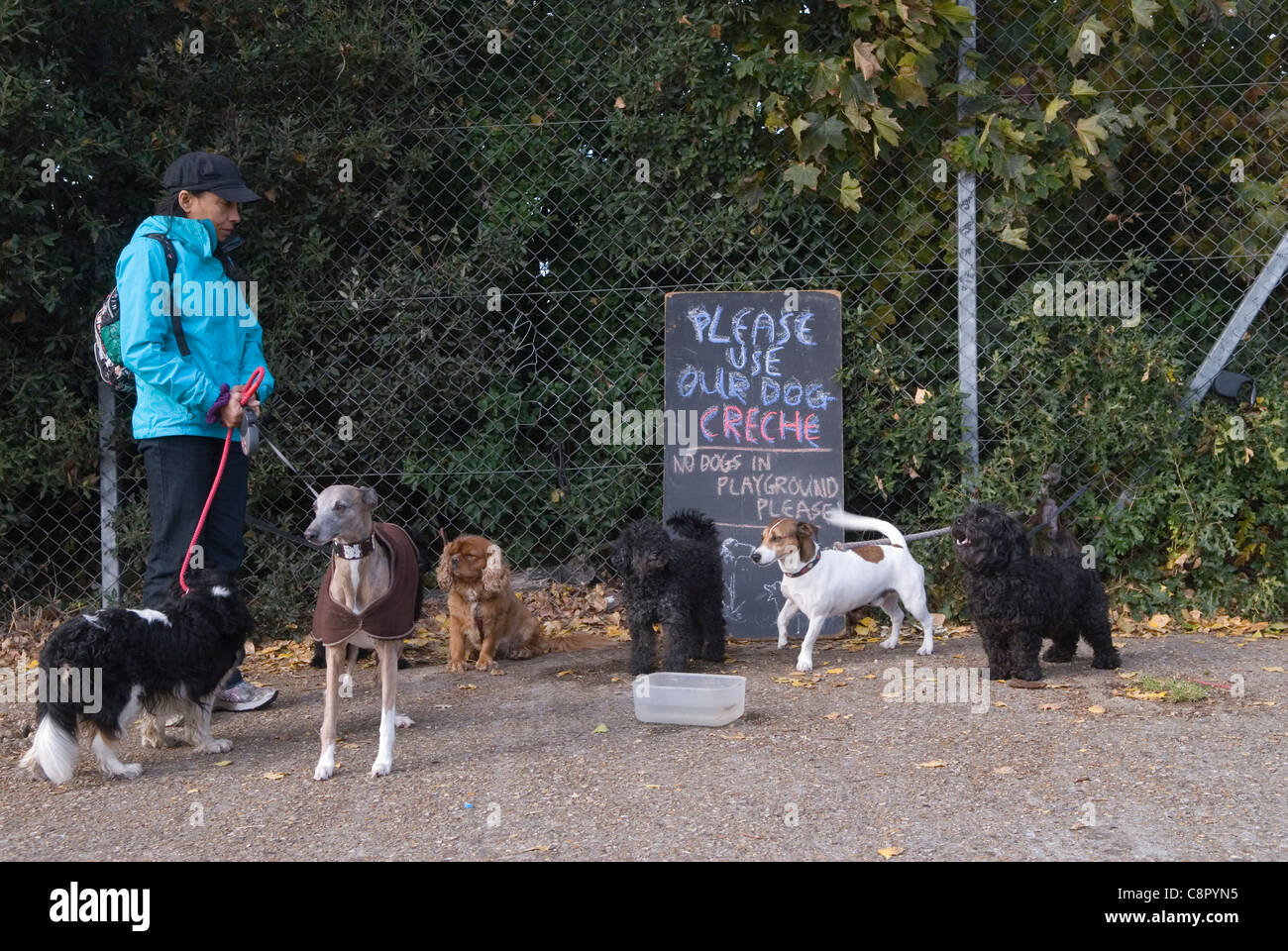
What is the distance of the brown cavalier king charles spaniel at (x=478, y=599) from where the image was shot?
6.16 metres

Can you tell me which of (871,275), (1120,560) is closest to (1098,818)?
(1120,560)

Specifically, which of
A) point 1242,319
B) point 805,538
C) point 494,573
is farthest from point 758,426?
point 1242,319

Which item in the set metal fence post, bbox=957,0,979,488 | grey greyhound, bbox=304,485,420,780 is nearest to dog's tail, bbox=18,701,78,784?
grey greyhound, bbox=304,485,420,780

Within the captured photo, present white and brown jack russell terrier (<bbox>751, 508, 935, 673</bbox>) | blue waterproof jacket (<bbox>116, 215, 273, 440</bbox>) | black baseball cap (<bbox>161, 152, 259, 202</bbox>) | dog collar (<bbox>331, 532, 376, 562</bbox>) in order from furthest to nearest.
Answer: white and brown jack russell terrier (<bbox>751, 508, 935, 673</bbox>) < black baseball cap (<bbox>161, 152, 259, 202</bbox>) < blue waterproof jacket (<bbox>116, 215, 273, 440</bbox>) < dog collar (<bbox>331, 532, 376, 562</bbox>)

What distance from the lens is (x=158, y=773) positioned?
4598 mm

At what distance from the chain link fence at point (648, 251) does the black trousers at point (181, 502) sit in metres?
1.62

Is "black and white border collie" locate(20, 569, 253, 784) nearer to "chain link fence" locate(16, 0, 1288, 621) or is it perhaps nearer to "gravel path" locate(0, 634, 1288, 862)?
"gravel path" locate(0, 634, 1288, 862)

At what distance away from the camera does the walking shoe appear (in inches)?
220

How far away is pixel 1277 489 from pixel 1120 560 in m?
0.96

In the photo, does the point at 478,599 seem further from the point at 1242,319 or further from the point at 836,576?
the point at 1242,319

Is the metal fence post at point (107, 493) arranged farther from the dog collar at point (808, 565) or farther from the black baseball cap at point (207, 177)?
the dog collar at point (808, 565)

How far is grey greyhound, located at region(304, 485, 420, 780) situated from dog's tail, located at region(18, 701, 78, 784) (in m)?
0.91

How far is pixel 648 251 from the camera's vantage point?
23.4 ft

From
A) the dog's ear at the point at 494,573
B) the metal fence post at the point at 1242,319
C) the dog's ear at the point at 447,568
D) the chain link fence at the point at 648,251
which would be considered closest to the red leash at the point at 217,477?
the dog's ear at the point at 447,568
